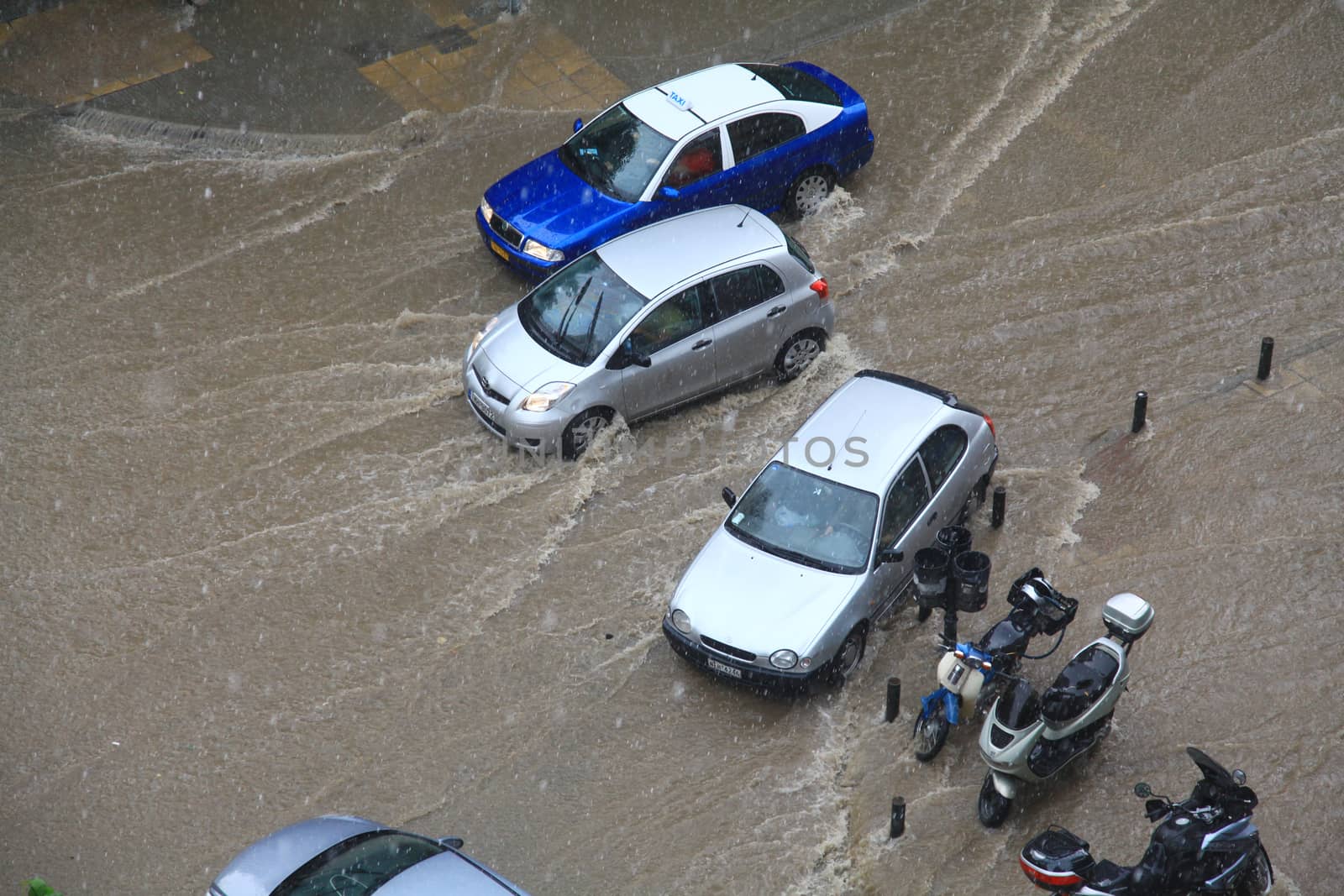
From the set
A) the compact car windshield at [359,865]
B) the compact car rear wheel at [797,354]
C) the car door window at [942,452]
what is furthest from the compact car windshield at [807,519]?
the compact car windshield at [359,865]

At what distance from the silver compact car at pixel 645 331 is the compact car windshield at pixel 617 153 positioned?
3.20 feet

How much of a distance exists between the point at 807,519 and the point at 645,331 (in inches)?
104

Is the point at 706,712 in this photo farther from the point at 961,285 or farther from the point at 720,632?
the point at 961,285

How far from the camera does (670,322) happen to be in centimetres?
1244

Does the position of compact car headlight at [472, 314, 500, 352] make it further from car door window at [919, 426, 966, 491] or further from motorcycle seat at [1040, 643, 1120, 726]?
motorcycle seat at [1040, 643, 1120, 726]

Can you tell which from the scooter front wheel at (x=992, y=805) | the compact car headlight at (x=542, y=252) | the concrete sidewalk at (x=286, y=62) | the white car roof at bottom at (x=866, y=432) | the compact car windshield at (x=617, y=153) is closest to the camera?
the scooter front wheel at (x=992, y=805)

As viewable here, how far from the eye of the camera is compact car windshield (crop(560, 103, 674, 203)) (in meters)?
14.1

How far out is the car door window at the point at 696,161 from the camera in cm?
1416

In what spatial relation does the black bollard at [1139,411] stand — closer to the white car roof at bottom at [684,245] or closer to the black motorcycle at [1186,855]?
the white car roof at bottom at [684,245]

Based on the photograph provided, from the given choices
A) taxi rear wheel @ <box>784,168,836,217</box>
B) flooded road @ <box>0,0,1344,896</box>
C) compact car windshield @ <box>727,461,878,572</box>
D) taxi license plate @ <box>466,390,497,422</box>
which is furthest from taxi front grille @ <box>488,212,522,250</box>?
compact car windshield @ <box>727,461,878,572</box>

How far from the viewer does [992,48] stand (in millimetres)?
17688

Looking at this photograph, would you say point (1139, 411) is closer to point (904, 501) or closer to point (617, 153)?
point (904, 501)

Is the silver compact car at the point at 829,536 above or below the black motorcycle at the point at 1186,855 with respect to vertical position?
below

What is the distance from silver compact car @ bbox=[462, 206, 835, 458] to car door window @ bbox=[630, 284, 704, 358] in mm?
10
